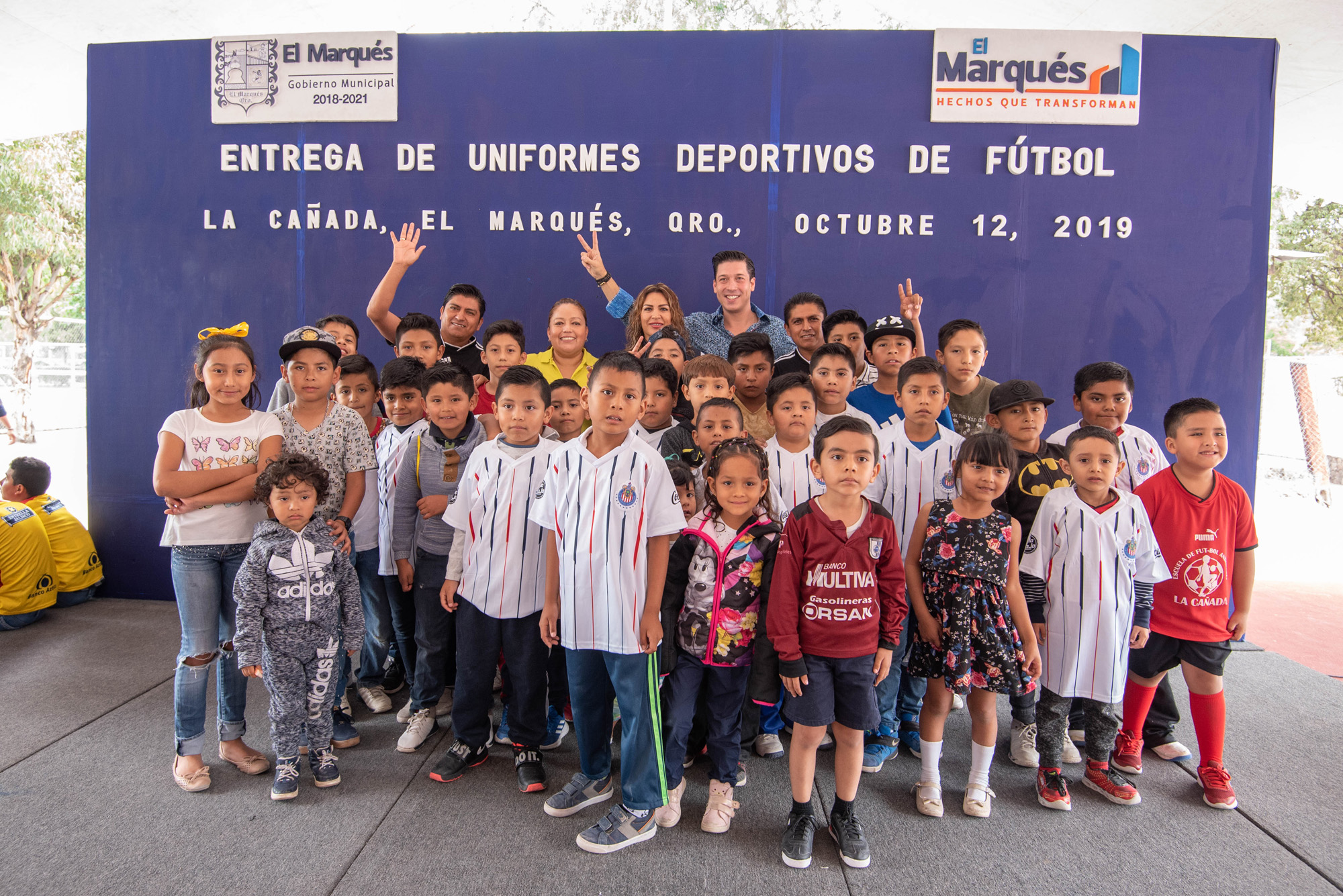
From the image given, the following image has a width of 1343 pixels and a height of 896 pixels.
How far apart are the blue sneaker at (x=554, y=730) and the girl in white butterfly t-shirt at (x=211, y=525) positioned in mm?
1030

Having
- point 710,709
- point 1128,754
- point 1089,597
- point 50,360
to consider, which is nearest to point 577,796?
point 710,709

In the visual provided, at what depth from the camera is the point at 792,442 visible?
2.52 metres

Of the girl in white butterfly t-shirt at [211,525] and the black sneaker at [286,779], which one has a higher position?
the girl in white butterfly t-shirt at [211,525]

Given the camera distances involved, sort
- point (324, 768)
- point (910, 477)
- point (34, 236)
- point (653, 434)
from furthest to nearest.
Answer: point (34, 236) < point (653, 434) < point (910, 477) < point (324, 768)

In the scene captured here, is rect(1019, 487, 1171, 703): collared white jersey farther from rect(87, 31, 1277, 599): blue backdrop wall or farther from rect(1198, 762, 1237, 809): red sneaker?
rect(87, 31, 1277, 599): blue backdrop wall

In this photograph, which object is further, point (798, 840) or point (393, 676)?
point (393, 676)

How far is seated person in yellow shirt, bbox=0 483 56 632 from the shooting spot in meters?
3.78

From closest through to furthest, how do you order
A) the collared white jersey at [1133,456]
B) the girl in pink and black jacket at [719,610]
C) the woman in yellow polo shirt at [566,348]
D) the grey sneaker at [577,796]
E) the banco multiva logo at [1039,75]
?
the girl in pink and black jacket at [719,610] < the grey sneaker at [577,796] < the collared white jersey at [1133,456] < the woman in yellow polo shirt at [566,348] < the banco multiva logo at [1039,75]

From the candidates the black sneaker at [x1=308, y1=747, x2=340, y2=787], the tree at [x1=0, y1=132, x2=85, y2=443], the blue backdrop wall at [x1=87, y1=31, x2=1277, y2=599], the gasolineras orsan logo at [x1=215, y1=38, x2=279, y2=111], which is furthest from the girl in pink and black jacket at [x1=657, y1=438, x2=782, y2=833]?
the tree at [x1=0, y1=132, x2=85, y2=443]

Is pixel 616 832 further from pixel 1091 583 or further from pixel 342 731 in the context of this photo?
pixel 1091 583

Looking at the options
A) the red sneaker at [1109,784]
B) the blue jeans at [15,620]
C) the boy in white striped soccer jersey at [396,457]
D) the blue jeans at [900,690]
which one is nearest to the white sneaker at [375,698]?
the boy in white striped soccer jersey at [396,457]

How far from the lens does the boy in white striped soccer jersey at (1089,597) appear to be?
2.30m

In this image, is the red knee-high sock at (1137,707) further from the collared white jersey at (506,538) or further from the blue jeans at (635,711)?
the collared white jersey at (506,538)

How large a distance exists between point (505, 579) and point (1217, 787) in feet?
8.62
